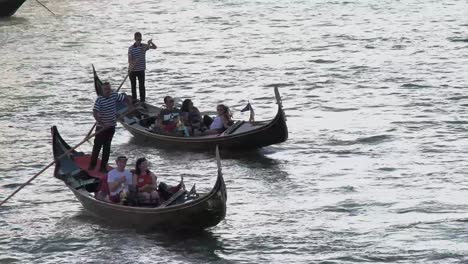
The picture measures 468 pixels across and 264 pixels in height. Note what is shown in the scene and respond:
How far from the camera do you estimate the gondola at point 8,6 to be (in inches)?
1447

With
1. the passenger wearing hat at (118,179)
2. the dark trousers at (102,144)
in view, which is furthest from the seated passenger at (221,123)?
the passenger wearing hat at (118,179)

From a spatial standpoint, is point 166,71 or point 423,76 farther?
point 166,71

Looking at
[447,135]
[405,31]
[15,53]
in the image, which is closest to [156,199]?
[447,135]

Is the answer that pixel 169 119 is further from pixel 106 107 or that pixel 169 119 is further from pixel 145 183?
pixel 145 183

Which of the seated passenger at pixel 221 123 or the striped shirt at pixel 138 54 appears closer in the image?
the seated passenger at pixel 221 123

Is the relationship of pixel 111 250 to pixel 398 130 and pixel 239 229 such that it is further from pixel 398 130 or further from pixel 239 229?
pixel 398 130

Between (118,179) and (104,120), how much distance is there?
1982 millimetres

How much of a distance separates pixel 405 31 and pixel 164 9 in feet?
33.8

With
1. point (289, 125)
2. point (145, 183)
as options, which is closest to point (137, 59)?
point (289, 125)

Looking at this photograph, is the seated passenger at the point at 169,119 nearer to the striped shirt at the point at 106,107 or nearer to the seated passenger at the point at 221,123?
the seated passenger at the point at 221,123

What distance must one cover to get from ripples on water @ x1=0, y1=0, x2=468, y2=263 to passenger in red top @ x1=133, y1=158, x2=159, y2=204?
0.48 metres

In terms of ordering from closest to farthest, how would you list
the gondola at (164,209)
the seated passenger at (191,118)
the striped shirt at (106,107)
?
the gondola at (164,209) → the striped shirt at (106,107) → the seated passenger at (191,118)

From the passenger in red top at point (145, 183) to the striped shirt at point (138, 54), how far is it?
6347mm

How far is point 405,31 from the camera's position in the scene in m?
33.4
